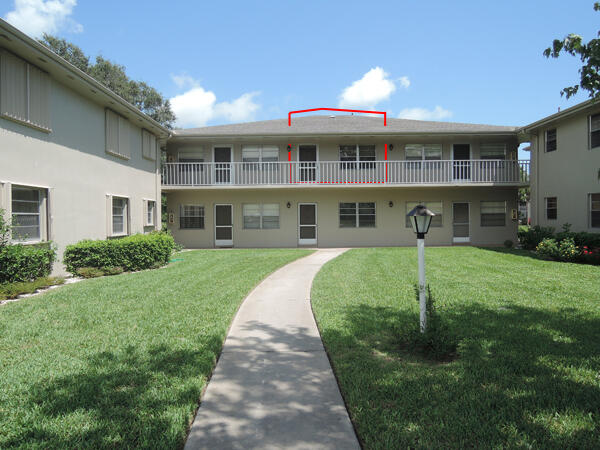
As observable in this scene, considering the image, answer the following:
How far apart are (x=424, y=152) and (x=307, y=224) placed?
22.4 ft

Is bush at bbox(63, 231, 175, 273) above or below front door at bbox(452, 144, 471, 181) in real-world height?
below

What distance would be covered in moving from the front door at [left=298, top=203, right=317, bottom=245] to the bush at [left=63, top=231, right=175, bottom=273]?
24.8ft

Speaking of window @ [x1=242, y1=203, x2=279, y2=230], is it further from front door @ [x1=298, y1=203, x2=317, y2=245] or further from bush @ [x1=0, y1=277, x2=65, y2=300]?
bush @ [x1=0, y1=277, x2=65, y2=300]

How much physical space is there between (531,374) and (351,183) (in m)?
13.4

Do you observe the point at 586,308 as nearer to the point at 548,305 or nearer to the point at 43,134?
the point at 548,305

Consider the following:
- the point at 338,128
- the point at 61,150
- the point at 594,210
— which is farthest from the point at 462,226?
the point at 61,150

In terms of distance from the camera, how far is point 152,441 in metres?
2.42

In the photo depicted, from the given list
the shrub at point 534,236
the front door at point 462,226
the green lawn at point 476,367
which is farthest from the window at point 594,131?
the green lawn at point 476,367

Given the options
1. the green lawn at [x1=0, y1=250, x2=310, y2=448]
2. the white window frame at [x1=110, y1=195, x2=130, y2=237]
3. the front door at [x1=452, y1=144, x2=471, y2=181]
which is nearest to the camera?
the green lawn at [x1=0, y1=250, x2=310, y2=448]

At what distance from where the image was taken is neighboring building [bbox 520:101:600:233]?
1203 centimetres

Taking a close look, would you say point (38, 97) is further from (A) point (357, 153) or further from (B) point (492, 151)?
(B) point (492, 151)

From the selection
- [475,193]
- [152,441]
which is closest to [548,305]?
[152,441]

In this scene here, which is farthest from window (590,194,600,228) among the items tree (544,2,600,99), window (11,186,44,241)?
window (11,186,44,241)

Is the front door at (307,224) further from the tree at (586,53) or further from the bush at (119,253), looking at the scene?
the tree at (586,53)
